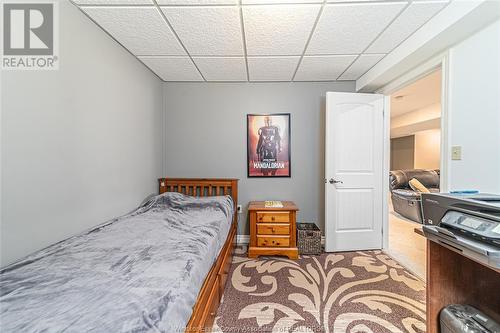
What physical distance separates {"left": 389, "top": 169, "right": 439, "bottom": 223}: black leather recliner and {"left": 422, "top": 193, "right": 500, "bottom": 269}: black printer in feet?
10.1

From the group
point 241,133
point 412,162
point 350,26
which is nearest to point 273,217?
point 241,133

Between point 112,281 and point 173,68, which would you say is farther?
point 173,68

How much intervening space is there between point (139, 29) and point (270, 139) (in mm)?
1792

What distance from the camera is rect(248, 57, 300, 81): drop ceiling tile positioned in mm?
2146

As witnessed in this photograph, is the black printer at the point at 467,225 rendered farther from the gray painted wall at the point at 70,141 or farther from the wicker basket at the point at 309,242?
the gray painted wall at the point at 70,141

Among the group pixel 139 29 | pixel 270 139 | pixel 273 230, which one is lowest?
pixel 273 230

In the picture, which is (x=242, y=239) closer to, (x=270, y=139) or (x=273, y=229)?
(x=273, y=229)

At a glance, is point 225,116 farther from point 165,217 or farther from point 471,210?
point 471,210

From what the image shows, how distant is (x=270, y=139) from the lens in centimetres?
274

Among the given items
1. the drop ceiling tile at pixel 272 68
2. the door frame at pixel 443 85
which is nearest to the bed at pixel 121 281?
the drop ceiling tile at pixel 272 68

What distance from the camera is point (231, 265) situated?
2172 millimetres

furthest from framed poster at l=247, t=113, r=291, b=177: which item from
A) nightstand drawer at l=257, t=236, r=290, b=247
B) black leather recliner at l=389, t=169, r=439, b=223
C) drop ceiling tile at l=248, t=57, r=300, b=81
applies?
black leather recliner at l=389, t=169, r=439, b=223

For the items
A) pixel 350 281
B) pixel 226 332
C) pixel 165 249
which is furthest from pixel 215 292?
pixel 350 281

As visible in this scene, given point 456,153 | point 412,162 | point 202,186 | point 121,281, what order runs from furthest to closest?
point 412,162
point 202,186
point 456,153
point 121,281
